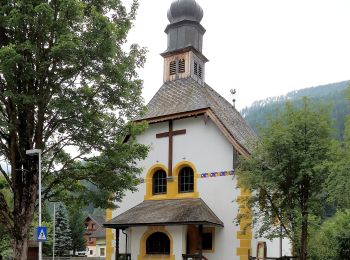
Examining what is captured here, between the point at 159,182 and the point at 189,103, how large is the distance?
4011 mm

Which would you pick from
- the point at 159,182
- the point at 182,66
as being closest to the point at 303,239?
the point at 159,182

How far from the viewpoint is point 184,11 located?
84.5 feet

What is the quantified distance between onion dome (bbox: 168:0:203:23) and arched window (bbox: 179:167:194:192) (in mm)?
8698

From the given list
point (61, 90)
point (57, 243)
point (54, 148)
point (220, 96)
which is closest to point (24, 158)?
point (54, 148)

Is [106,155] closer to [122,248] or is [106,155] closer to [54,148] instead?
[54,148]

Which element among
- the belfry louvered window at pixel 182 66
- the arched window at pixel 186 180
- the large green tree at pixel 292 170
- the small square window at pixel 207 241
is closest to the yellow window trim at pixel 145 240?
the small square window at pixel 207 241

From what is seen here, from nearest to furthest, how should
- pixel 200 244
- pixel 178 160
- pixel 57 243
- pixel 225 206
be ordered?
pixel 200 244
pixel 225 206
pixel 178 160
pixel 57 243

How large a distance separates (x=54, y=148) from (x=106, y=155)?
1606mm

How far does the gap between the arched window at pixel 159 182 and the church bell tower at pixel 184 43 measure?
540cm

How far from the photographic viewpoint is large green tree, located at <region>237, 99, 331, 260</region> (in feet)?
47.0

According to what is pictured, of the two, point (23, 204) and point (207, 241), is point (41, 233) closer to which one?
point (23, 204)

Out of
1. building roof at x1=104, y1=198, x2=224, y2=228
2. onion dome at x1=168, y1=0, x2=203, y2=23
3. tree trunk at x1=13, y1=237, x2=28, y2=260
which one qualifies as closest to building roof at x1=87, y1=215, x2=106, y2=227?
onion dome at x1=168, y1=0, x2=203, y2=23

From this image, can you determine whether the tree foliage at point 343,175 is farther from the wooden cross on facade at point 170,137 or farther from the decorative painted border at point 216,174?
the wooden cross on facade at point 170,137

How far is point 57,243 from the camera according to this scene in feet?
165
